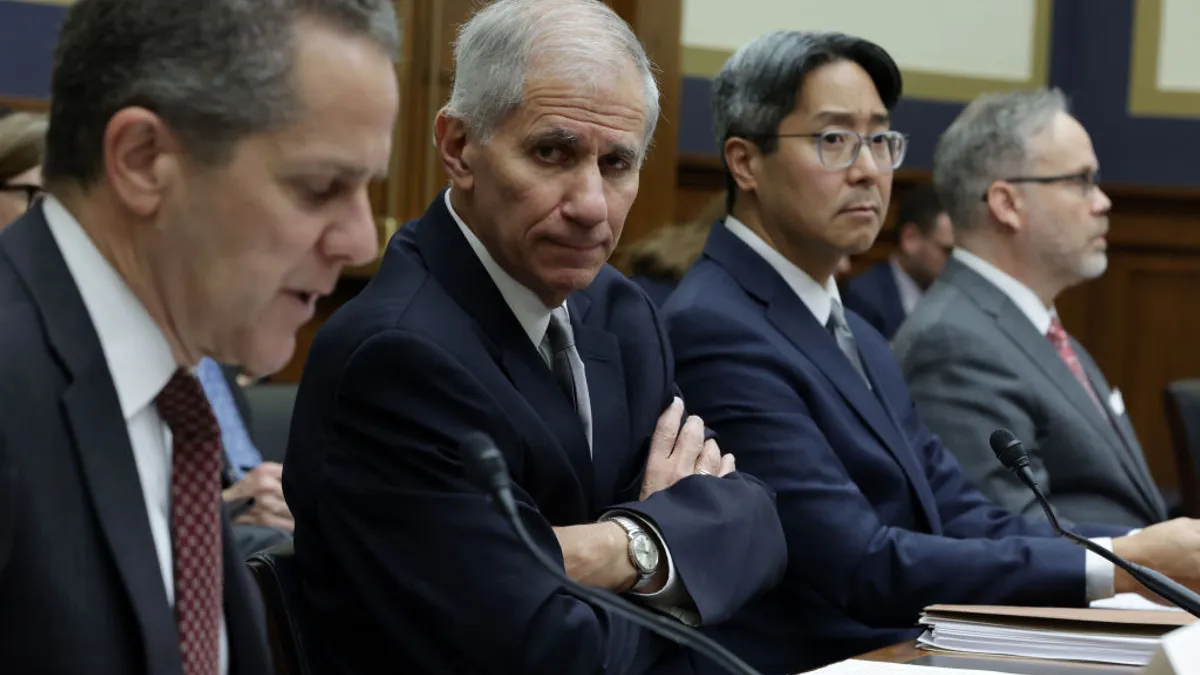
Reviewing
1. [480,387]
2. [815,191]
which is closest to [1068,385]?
[815,191]

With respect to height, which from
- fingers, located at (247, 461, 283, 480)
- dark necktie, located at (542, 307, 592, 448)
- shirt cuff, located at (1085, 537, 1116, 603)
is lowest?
fingers, located at (247, 461, 283, 480)

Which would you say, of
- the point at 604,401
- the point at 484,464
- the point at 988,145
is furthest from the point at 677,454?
the point at 988,145

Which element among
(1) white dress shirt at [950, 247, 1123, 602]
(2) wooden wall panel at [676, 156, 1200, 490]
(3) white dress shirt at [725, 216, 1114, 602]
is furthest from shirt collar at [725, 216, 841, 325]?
(2) wooden wall panel at [676, 156, 1200, 490]

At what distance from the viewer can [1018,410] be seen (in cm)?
308

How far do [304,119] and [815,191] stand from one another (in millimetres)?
1572

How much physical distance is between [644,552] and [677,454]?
0.21 meters

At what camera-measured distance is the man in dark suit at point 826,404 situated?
2.33m

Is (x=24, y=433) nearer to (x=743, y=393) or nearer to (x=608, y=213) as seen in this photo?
(x=608, y=213)

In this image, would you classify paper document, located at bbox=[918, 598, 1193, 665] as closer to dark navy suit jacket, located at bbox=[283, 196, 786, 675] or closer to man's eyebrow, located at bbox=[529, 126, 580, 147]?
dark navy suit jacket, located at bbox=[283, 196, 786, 675]

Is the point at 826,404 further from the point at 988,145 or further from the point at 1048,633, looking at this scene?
the point at 988,145

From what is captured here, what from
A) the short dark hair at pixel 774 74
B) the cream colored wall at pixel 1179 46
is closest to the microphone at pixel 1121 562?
the short dark hair at pixel 774 74

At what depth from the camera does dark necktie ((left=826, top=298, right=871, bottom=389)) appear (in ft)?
8.64

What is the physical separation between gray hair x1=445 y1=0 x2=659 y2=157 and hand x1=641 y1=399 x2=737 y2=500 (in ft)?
1.42

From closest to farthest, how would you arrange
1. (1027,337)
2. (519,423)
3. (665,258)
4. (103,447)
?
(103,447) → (519,423) → (1027,337) → (665,258)
